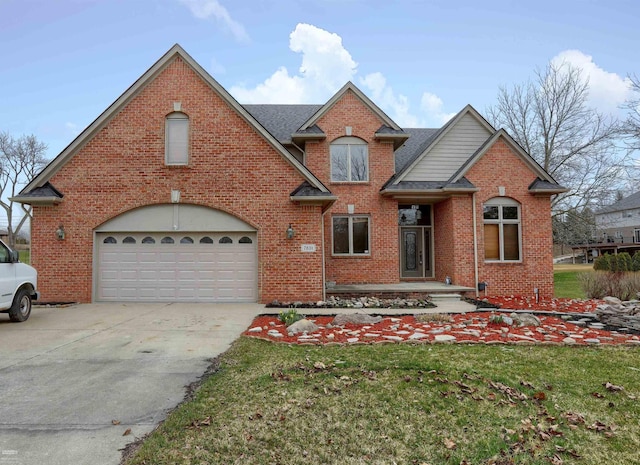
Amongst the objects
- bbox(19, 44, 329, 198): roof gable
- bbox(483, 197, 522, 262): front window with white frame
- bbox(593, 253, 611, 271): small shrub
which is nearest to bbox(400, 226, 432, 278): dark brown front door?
bbox(483, 197, 522, 262): front window with white frame

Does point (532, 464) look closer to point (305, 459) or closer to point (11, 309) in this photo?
point (305, 459)

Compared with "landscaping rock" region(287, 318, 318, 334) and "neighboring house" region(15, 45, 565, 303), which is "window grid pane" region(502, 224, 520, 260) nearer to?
"neighboring house" region(15, 45, 565, 303)

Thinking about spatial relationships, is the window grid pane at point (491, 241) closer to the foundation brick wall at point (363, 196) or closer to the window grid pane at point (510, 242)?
the window grid pane at point (510, 242)

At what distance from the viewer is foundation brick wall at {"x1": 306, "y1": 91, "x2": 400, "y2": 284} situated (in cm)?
1488

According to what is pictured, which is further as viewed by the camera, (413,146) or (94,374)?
(413,146)

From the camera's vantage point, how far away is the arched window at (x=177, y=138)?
11883mm

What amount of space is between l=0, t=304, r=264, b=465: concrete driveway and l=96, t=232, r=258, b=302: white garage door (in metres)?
1.88

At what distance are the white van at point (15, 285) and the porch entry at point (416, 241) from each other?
12428mm

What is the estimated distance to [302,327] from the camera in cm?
770

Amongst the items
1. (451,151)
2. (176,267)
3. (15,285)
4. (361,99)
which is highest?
(361,99)

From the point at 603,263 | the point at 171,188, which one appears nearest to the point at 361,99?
the point at 171,188

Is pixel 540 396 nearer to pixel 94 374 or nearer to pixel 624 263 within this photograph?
pixel 94 374

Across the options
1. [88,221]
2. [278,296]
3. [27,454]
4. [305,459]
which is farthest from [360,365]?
[88,221]

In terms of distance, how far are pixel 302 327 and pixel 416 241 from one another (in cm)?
956
